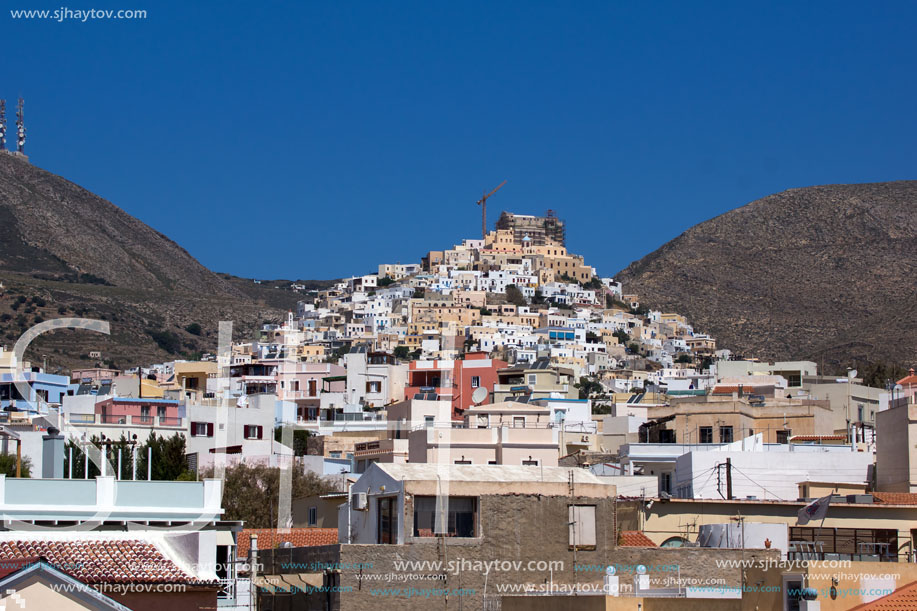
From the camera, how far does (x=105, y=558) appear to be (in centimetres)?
1549

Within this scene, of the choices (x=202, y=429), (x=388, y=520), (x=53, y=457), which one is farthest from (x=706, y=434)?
(x=388, y=520)

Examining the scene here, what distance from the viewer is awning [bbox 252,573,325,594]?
684 inches

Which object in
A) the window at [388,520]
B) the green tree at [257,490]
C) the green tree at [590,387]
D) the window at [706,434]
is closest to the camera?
the window at [388,520]

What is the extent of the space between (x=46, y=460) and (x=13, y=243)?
16491cm

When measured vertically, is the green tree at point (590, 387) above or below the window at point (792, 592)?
above

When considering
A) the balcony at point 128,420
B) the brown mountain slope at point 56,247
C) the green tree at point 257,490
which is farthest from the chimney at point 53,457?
the brown mountain slope at point 56,247

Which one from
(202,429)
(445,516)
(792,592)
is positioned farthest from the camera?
(202,429)

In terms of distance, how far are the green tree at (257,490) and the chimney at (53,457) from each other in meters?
4.23

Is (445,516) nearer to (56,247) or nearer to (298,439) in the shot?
(298,439)

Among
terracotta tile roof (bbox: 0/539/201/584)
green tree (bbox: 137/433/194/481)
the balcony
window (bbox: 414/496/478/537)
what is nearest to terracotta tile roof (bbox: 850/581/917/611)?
window (bbox: 414/496/478/537)

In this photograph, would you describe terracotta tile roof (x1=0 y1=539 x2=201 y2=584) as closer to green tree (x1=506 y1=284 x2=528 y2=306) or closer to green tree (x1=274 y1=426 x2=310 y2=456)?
green tree (x1=274 y1=426 x2=310 y2=456)

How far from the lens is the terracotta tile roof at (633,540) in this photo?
1878 centimetres

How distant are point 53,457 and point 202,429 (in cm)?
2328

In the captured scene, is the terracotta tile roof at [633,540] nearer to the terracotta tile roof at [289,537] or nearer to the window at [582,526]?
the window at [582,526]
